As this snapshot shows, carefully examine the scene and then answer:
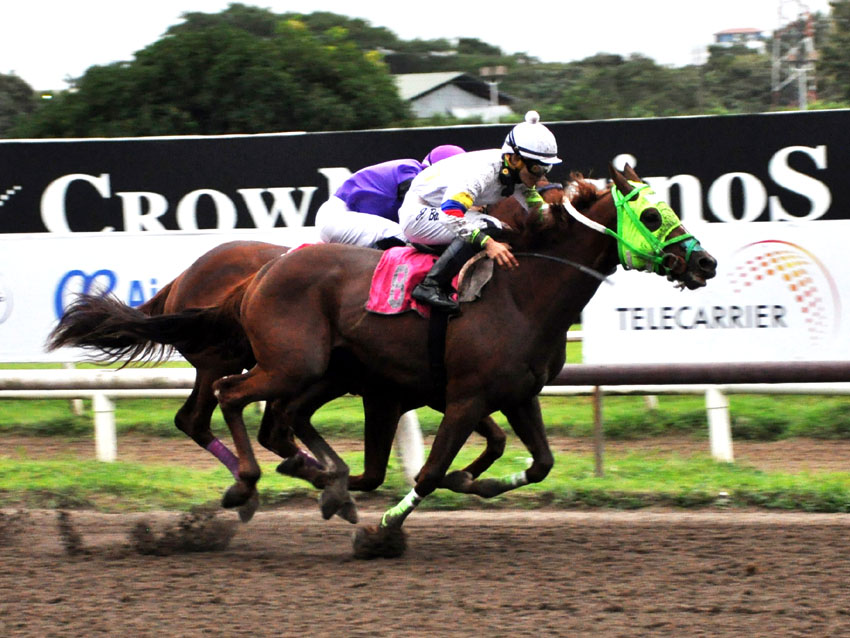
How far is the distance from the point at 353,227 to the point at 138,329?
4.30ft

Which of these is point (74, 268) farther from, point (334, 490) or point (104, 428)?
point (334, 490)

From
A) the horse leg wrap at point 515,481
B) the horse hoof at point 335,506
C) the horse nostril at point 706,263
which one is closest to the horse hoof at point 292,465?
the horse hoof at point 335,506

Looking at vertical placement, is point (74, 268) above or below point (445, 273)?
above

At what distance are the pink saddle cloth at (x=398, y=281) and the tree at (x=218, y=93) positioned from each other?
1248 cm

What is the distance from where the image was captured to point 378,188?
6621 millimetres

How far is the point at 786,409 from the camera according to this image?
9.32m

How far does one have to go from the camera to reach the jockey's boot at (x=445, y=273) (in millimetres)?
5559

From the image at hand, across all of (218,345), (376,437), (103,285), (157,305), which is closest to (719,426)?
(376,437)

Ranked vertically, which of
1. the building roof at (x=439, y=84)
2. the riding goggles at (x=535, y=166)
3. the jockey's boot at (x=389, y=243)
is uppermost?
the building roof at (x=439, y=84)

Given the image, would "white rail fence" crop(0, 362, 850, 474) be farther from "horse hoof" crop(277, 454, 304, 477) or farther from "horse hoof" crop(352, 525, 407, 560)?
"horse hoof" crop(352, 525, 407, 560)

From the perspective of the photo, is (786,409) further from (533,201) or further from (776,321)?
(533,201)

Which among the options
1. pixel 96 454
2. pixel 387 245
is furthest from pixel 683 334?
pixel 96 454

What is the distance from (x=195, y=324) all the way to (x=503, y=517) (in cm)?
204

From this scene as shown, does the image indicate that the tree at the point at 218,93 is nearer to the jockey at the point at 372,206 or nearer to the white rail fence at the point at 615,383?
the white rail fence at the point at 615,383
